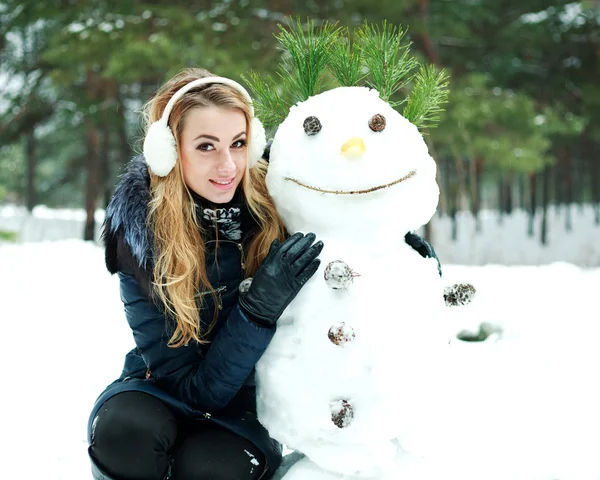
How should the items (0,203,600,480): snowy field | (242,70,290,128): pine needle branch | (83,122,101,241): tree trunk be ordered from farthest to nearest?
(83,122,101,241): tree trunk → (0,203,600,480): snowy field → (242,70,290,128): pine needle branch

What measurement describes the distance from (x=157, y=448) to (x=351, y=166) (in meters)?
0.98

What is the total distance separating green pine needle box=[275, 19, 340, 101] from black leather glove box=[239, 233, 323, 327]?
21.3 inches

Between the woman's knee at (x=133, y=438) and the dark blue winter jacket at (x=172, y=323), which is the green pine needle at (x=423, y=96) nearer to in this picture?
the dark blue winter jacket at (x=172, y=323)

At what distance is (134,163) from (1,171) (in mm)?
21347

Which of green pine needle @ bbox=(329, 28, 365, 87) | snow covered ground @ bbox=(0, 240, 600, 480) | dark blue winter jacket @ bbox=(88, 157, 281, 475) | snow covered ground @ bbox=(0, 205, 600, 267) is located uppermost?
green pine needle @ bbox=(329, 28, 365, 87)

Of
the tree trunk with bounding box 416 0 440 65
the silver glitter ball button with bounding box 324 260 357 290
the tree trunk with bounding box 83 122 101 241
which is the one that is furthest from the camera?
the tree trunk with bounding box 83 122 101 241

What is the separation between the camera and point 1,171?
805 inches

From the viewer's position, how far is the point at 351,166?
155 cm

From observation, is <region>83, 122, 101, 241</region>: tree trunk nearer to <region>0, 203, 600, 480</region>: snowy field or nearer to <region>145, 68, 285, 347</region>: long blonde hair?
<region>0, 203, 600, 480</region>: snowy field

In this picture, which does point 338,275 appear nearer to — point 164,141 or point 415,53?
point 164,141

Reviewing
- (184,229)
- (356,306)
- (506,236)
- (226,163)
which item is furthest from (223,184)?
(506,236)

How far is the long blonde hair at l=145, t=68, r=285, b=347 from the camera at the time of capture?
1.67 meters

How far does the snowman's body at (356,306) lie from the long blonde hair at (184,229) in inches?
Result: 5.5

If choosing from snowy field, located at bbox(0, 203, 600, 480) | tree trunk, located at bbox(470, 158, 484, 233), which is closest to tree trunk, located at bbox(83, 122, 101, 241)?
snowy field, located at bbox(0, 203, 600, 480)
